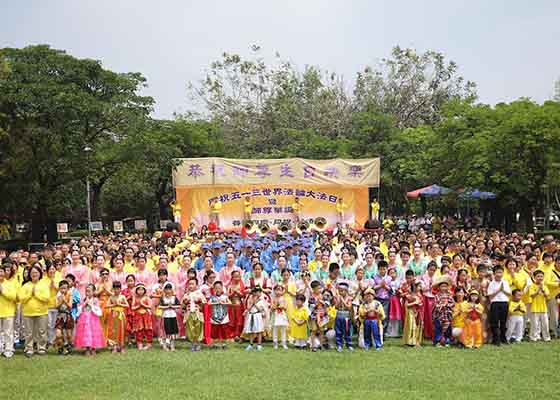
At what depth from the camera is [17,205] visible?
18.9 meters

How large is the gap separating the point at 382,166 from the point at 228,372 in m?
21.8

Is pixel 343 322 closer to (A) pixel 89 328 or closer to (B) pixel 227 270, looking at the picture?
(B) pixel 227 270

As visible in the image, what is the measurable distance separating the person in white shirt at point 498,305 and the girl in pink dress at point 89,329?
5.26 metres

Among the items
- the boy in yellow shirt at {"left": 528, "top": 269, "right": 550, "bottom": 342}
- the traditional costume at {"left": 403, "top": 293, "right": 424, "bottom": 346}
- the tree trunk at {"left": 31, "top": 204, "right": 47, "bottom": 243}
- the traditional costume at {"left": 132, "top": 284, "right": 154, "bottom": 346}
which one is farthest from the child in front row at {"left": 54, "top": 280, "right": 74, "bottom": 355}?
the tree trunk at {"left": 31, "top": 204, "right": 47, "bottom": 243}

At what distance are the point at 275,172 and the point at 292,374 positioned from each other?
582 inches

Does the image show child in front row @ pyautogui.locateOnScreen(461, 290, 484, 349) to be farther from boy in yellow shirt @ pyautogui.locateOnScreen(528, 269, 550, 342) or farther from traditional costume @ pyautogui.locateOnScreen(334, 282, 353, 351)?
traditional costume @ pyautogui.locateOnScreen(334, 282, 353, 351)

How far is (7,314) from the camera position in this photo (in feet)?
25.0

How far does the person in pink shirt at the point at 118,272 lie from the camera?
8.66 meters

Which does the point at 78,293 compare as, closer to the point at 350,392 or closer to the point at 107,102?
the point at 350,392

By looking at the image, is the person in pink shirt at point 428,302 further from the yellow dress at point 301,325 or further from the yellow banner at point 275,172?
the yellow banner at point 275,172

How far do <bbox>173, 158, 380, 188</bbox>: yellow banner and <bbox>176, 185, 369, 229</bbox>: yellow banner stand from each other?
445 mm

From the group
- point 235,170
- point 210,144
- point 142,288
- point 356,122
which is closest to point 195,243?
point 142,288

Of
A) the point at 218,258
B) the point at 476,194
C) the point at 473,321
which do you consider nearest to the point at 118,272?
the point at 218,258

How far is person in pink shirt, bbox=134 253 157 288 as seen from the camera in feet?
28.8
